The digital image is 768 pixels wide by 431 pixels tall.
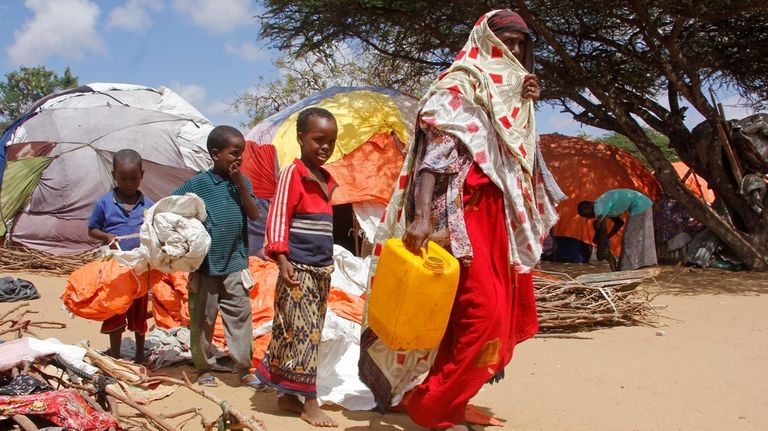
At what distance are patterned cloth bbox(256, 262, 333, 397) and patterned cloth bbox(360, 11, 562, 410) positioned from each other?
283mm

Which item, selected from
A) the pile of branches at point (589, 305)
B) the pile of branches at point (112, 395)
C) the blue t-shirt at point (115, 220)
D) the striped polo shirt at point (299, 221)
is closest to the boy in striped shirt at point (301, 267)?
the striped polo shirt at point (299, 221)

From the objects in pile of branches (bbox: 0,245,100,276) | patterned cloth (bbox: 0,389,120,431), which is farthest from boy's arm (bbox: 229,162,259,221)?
pile of branches (bbox: 0,245,100,276)

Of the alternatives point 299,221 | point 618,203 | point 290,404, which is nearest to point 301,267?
point 299,221

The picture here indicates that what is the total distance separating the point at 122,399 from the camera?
247 centimetres

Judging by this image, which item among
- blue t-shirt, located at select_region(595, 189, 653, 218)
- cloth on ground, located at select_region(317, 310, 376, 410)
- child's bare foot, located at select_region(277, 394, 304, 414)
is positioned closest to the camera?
child's bare foot, located at select_region(277, 394, 304, 414)

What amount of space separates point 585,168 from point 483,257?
890 centimetres

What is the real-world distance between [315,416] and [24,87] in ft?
121

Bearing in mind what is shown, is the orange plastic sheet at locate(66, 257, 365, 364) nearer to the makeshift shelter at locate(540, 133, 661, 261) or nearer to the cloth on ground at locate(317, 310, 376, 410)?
the cloth on ground at locate(317, 310, 376, 410)

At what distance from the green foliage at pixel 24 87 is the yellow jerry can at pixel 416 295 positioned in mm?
35627

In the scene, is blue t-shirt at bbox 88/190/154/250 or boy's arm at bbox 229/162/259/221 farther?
blue t-shirt at bbox 88/190/154/250

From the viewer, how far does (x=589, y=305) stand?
5719mm

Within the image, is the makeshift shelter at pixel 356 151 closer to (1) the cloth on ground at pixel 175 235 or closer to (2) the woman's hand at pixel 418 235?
(1) the cloth on ground at pixel 175 235

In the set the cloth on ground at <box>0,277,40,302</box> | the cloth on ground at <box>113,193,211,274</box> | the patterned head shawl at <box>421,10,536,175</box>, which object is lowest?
the cloth on ground at <box>0,277,40,302</box>

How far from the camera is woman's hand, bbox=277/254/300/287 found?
10.7 ft
